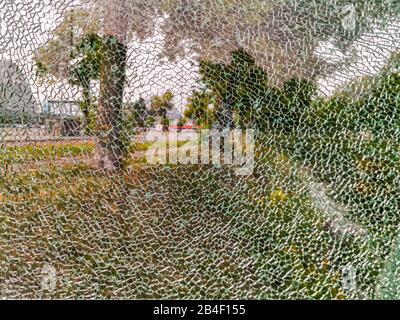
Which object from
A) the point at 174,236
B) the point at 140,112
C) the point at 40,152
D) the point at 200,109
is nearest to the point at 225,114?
the point at 200,109

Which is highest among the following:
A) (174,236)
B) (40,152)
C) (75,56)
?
(75,56)

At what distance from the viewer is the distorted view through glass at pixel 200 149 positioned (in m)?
0.86

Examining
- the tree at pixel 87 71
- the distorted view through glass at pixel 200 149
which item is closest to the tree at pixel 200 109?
the distorted view through glass at pixel 200 149

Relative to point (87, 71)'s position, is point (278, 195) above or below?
below

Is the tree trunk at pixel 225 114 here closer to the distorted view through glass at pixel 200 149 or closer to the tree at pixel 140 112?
the distorted view through glass at pixel 200 149

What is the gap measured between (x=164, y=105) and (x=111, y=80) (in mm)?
133

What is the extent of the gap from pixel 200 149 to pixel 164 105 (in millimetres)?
130

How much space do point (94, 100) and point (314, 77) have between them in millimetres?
511

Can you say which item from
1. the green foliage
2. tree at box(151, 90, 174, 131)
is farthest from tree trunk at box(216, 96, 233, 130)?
tree at box(151, 90, 174, 131)

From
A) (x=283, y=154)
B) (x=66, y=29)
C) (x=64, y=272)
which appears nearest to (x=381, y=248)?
(x=283, y=154)

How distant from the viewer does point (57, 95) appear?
85 cm

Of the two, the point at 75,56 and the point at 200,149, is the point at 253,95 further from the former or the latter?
the point at 75,56

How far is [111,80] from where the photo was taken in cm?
86

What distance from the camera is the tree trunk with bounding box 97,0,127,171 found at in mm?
858
